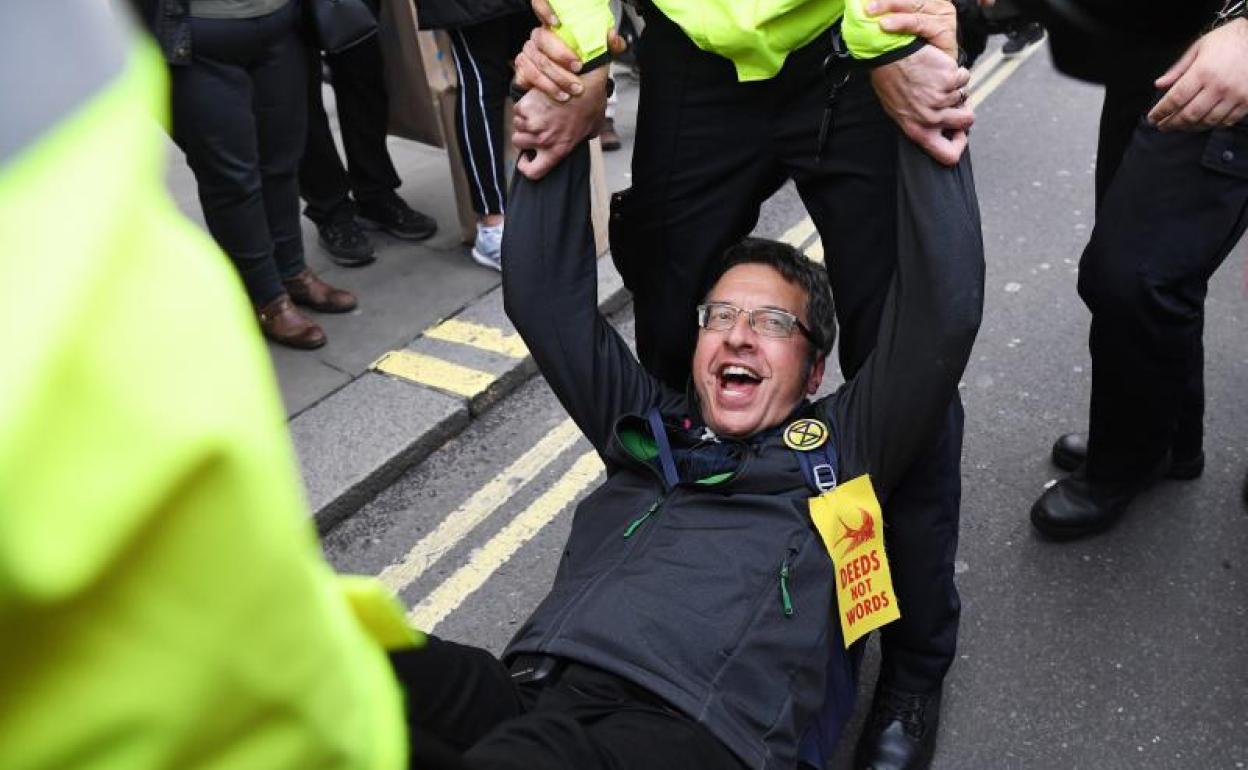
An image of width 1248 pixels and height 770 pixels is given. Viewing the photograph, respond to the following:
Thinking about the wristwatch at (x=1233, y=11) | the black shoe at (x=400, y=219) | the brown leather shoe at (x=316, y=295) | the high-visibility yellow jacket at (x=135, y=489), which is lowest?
the black shoe at (x=400, y=219)

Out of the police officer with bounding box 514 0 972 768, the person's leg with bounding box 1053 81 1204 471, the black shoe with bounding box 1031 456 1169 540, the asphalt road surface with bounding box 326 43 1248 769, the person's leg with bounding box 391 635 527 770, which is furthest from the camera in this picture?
the black shoe with bounding box 1031 456 1169 540

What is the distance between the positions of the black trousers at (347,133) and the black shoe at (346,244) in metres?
0.03

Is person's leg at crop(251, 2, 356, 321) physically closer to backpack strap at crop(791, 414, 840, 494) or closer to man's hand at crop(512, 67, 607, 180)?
man's hand at crop(512, 67, 607, 180)

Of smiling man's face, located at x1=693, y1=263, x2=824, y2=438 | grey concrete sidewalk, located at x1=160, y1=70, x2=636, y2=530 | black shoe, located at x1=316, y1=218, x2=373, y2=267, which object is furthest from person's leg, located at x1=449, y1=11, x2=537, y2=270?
smiling man's face, located at x1=693, y1=263, x2=824, y2=438

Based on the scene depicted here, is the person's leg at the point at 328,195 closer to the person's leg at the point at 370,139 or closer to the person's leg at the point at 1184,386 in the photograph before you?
the person's leg at the point at 370,139

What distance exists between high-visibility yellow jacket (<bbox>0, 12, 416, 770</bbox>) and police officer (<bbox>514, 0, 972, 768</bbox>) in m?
1.34

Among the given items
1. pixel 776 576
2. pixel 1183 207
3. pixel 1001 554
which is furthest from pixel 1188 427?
pixel 776 576

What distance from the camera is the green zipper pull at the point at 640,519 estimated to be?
201 centimetres

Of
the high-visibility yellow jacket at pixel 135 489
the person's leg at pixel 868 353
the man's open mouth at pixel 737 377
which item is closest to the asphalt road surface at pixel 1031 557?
the person's leg at pixel 868 353

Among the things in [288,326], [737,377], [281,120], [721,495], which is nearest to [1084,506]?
[737,377]

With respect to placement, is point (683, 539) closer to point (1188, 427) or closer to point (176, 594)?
point (176, 594)

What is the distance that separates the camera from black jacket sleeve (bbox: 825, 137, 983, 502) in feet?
5.95

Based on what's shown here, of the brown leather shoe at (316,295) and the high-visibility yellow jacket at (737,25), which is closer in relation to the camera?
the high-visibility yellow jacket at (737,25)

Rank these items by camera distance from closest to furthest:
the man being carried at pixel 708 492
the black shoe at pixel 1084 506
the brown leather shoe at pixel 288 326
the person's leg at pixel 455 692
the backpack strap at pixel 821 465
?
1. the person's leg at pixel 455 692
2. the man being carried at pixel 708 492
3. the backpack strap at pixel 821 465
4. the black shoe at pixel 1084 506
5. the brown leather shoe at pixel 288 326
